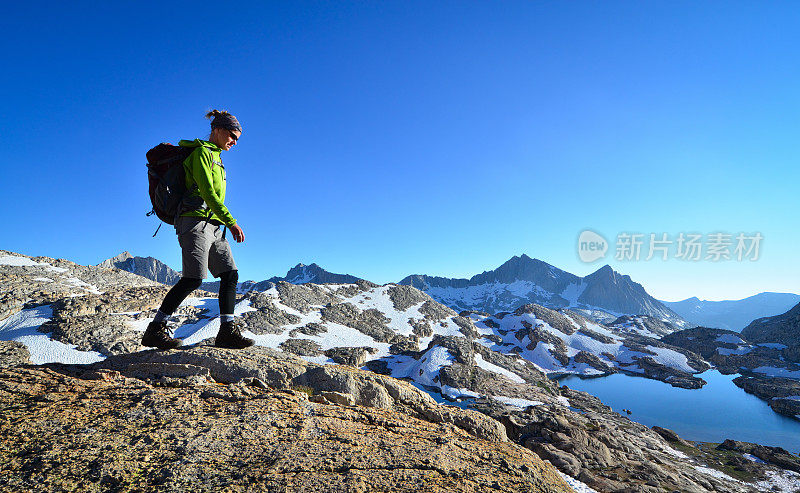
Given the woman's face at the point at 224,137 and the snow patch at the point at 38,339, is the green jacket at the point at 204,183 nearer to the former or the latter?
the woman's face at the point at 224,137

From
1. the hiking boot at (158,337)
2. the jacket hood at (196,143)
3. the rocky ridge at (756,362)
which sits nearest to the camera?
the jacket hood at (196,143)

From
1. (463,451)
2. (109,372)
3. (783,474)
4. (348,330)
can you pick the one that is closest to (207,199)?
(109,372)

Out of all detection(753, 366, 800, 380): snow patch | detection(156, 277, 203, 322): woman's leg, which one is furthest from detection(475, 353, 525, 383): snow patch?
detection(753, 366, 800, 380): snow patch

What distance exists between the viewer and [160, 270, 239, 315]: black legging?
191 inches

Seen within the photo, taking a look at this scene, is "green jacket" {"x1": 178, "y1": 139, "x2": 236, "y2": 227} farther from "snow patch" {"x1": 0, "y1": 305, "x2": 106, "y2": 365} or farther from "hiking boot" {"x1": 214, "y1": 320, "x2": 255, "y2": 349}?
"snow patch" {"x1": 0, "y1": 305, "x2": 106, "y2": 365}

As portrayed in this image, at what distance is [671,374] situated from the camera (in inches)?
4348

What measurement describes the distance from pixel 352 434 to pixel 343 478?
1.15m

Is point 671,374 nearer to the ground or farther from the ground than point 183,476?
nearer to the ground

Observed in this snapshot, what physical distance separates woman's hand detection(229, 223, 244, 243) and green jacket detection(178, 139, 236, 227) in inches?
5.3

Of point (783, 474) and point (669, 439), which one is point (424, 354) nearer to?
point (669, 439)

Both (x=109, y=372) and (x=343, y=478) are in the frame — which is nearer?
(x=343, y=478)

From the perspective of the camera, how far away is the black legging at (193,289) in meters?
4.86

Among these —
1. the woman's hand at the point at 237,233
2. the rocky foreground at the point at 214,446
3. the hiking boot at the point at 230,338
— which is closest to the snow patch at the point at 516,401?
the rocky foreground at the point at 214,446

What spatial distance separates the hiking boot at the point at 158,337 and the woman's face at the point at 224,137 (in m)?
3.09
